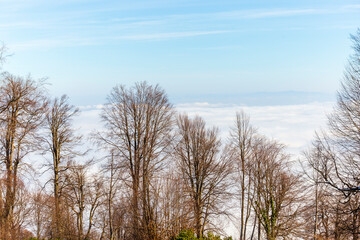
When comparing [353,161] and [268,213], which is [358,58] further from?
[268,213]

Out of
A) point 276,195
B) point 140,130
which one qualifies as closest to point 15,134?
point 140,130

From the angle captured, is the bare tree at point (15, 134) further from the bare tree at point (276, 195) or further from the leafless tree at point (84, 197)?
the bare tree at point (276, 195)

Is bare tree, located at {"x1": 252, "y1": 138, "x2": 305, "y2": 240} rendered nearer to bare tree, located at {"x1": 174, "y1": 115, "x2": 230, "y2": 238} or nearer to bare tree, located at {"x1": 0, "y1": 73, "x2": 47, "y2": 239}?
bare tree, located at {"x1": 174, "y1": 115, "x2": 230, "y2": 238}

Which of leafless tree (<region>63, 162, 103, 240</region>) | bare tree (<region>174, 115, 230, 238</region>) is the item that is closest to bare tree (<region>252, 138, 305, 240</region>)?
bare tree (<region>174, 115, 230, 238</region>)

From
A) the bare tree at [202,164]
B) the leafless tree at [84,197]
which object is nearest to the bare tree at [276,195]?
the bare tree at [202,164]

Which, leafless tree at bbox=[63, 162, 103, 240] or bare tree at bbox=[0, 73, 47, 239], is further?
leafless tree at bbox=[63, 162, 103, 240]

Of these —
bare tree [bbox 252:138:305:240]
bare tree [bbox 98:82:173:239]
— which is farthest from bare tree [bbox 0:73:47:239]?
bare tree [bbox 252:138:305:240]

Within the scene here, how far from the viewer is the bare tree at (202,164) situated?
87.2 feet

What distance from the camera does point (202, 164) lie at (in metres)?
26.7

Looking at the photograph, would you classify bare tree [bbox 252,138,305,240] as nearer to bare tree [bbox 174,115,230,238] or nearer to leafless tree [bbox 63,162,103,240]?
bare tree [bbox 174,115,230,238]

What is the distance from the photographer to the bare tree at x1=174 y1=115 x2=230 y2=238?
26.6m

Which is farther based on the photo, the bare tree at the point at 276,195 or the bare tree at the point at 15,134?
the bare tree at the point at 276,195

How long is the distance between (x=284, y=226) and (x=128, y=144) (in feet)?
46.8

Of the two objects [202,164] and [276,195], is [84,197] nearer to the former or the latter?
[202,164]
